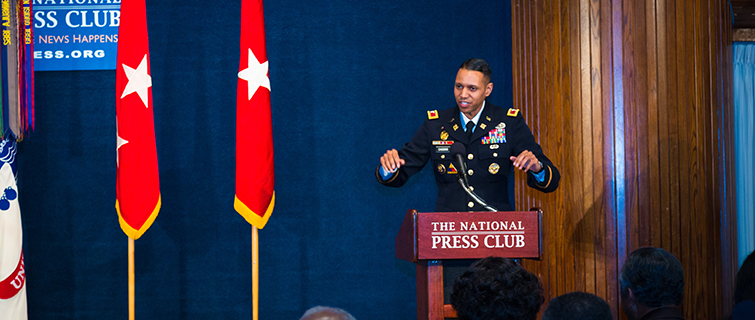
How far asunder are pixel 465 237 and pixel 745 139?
3538mm

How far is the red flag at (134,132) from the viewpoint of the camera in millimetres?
3168

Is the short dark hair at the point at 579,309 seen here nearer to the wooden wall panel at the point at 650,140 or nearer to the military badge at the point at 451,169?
the military badge at the point at 451,169

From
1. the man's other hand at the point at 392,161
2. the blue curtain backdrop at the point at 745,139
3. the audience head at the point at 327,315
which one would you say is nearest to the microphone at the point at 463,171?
the man's other hand at the point at 392,161

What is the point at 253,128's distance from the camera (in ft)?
10.7

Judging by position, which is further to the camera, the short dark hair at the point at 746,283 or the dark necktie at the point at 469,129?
the dark necktie at the point at 469,129

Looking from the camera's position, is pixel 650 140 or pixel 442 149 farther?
pixel 650 140

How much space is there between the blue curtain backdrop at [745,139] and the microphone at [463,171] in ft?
10.1

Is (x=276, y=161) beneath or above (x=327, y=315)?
above

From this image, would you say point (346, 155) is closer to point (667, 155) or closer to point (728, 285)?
point (667, 155)

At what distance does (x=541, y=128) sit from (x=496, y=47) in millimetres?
750

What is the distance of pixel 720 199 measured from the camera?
3.03 meters

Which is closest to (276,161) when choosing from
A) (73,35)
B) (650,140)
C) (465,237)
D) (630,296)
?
(73,35)

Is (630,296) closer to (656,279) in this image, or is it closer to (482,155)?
(656,279)

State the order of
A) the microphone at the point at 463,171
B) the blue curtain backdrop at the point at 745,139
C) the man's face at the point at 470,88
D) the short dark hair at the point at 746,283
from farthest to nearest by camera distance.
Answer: the blue curtain backdrop at the point at 745,139, the man's face at the point at 470,88, the microphone at the point at 463,171, the short dark hair at the point at 746,283
